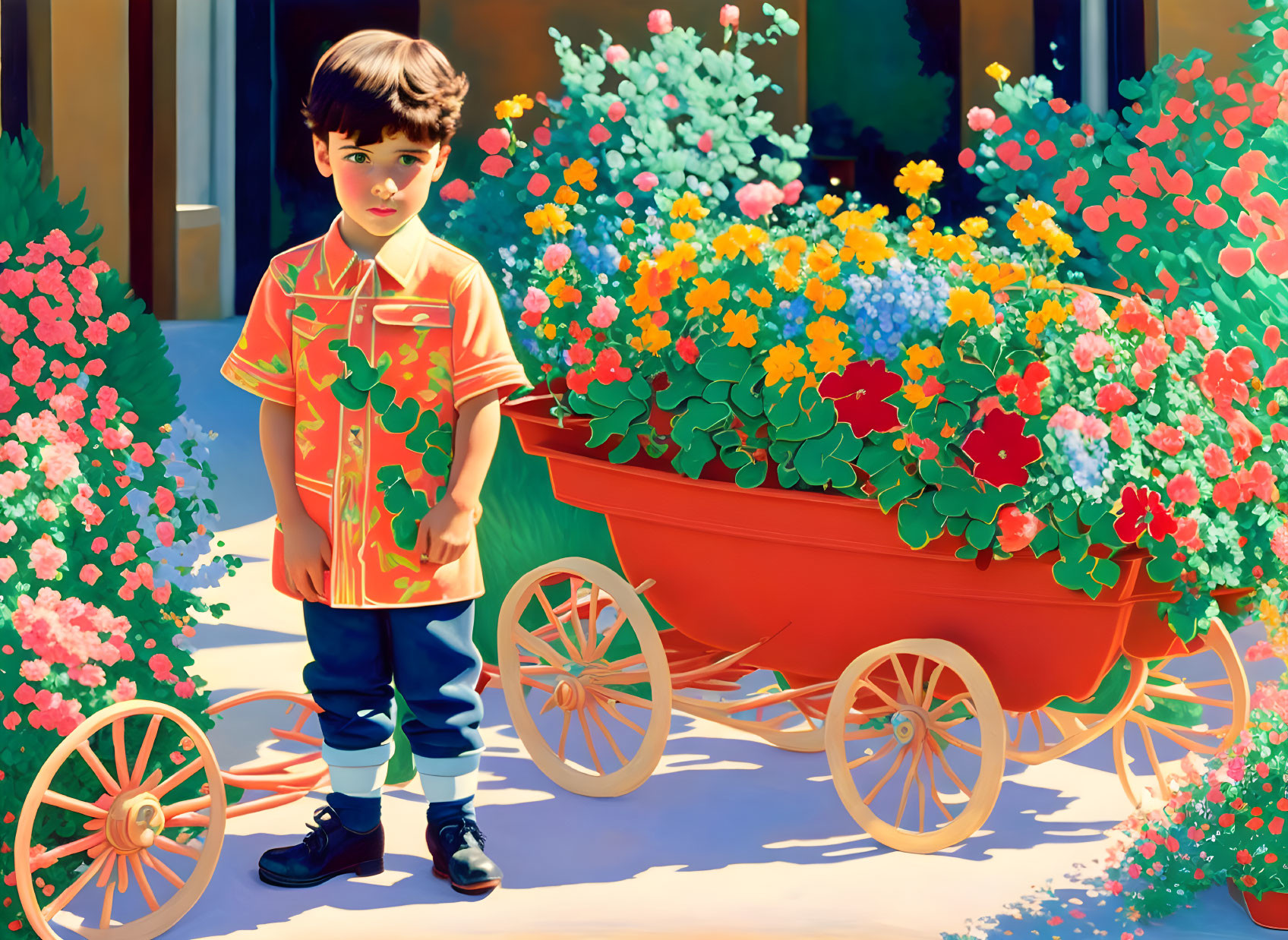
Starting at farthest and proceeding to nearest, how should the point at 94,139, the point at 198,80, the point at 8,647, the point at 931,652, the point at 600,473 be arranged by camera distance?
the point at 198,80 → the point at 94,139 → the point at 600,473 → the point at 931,652 → the point at 8,647

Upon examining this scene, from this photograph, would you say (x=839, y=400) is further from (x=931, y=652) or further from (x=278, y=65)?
(x=278, y=65)

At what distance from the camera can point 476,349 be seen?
253 centimetres

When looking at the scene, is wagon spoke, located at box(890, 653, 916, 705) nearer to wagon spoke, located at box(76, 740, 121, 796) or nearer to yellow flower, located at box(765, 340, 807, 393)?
yellow flower, located at box(765, 340, 807, 393)

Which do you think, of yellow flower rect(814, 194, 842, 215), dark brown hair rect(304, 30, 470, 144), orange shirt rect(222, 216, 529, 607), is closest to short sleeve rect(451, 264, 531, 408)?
orange shirt rect(222, 216, 529, 607)

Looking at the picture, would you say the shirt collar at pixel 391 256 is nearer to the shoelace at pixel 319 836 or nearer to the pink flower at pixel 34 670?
the pink flower at pixel 34 670

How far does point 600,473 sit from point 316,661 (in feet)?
2.39

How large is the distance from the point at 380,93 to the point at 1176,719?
7.22 feet

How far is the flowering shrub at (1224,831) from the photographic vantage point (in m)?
2.51

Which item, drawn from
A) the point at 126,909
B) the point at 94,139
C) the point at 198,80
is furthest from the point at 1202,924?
the point at 198,80

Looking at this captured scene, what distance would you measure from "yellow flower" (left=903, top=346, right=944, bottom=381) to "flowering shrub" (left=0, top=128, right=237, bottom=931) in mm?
1297

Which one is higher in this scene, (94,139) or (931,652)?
(94,139)

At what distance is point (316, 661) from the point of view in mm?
2650

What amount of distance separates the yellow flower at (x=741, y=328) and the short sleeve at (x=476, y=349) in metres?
0.47

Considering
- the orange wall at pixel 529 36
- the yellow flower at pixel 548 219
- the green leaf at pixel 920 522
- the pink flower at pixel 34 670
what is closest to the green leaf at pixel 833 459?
the green leaf at pixel 920 522
